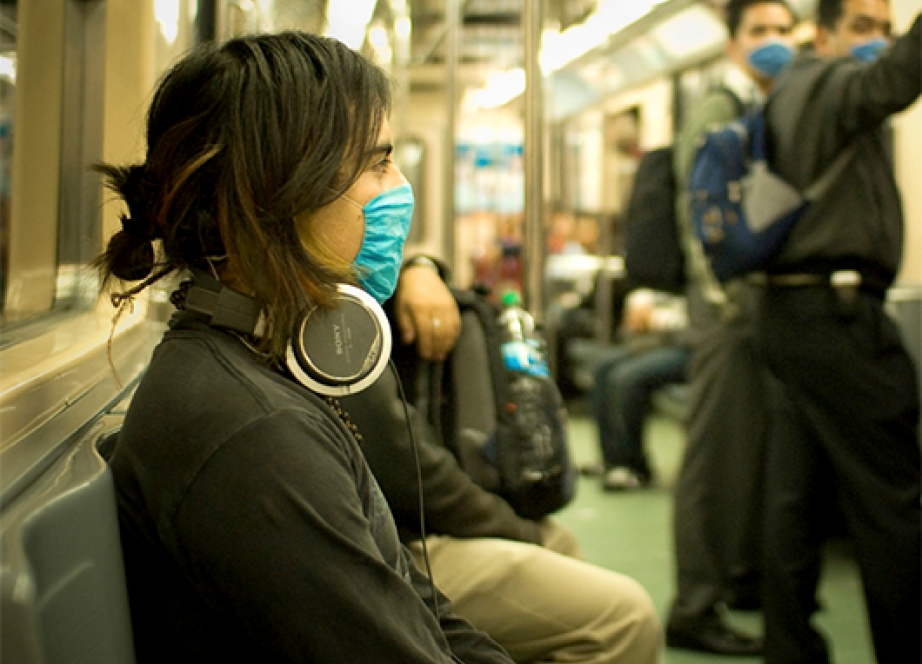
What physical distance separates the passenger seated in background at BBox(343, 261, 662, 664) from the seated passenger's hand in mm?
129

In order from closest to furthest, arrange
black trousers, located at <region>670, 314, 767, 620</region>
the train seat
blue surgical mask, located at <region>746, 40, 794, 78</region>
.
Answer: the train seat < blue surgical mask, located at <region>746, 40, 794, 78</region> < black trousers, located at <region>670, 314, 767, 620</region>

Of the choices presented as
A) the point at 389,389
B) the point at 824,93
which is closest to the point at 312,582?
the point at 389,389

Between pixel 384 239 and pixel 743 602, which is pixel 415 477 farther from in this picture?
pixel 743 602

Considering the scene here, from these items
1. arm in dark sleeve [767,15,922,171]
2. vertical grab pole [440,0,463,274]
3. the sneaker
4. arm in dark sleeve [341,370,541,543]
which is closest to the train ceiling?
vertical grab pole [440,0,463,274]

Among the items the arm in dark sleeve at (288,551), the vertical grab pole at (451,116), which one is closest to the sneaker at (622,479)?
the vertical grab pole at (451,116)

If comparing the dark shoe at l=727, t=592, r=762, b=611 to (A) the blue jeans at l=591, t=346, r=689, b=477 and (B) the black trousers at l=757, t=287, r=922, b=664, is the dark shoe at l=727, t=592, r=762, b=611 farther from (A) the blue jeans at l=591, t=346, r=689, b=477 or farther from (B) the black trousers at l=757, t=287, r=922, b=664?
(A) the blue jeans at l=591, t=346, r=689, b=477

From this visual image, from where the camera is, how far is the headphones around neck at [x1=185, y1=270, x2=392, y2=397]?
0.98 m

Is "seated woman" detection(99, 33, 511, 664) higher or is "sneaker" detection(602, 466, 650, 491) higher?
"seated woman" detection(99, 33, 511, 664)

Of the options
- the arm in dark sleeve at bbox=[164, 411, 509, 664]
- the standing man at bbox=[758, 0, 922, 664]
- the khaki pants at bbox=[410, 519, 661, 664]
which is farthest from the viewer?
the standing man at bbox=[758, 0, 922, 664]

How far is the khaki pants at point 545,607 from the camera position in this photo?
5.18 feet

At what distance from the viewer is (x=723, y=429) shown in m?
3.07

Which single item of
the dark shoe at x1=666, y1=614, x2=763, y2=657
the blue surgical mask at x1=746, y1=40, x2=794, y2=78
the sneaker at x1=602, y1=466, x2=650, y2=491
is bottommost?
the dark shoe at x1=666, y1=614, x2=763, y2=657

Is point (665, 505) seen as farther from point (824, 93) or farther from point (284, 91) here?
point (284, 91)

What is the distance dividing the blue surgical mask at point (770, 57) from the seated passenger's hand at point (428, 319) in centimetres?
150
